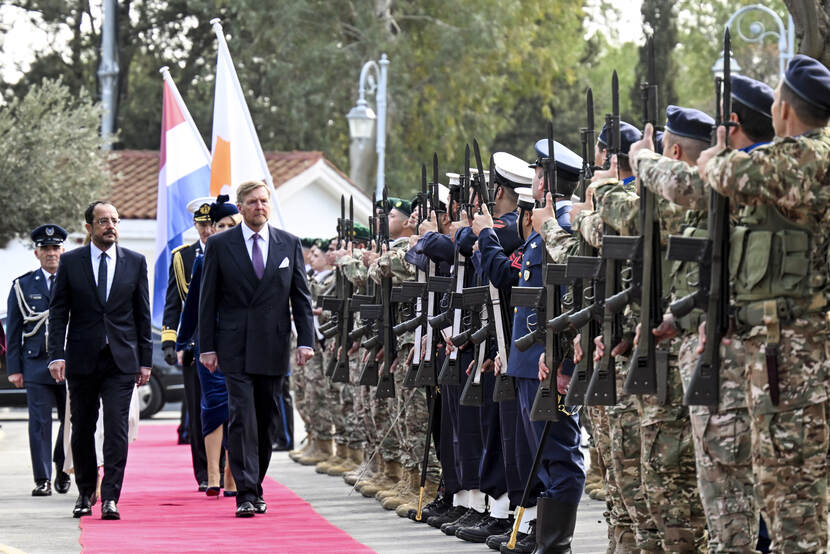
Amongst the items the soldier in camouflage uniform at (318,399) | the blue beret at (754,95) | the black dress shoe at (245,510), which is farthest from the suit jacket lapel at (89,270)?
the blue beret at (754,95)

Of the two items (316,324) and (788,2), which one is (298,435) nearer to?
(316,324)

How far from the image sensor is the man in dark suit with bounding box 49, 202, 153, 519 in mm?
10391

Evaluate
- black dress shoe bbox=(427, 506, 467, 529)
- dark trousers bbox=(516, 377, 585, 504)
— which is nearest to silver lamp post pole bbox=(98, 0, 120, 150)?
black dress shoe bbox=(427, 506, 467, 529)

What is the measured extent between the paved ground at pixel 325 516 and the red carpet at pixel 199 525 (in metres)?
0.14

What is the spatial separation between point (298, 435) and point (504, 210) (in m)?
11.1

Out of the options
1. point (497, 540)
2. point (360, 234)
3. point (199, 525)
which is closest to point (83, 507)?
point (199, 525)

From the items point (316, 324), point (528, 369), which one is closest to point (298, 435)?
point (316, 324)

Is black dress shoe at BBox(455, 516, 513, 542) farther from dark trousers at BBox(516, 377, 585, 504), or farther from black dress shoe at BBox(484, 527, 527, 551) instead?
dark trousers at BBox(516, 377, 585, 504)

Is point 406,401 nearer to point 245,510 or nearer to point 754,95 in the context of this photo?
point 245,510

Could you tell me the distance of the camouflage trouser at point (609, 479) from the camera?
23.3ft

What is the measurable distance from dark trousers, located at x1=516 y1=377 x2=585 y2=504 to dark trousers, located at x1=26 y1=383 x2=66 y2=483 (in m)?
5.15

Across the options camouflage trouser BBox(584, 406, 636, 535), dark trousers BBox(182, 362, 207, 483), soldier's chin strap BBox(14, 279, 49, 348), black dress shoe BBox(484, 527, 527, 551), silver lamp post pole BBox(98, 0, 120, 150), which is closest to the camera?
camouflage trouser BBox(584, 406, 636, 535)

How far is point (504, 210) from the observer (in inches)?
362

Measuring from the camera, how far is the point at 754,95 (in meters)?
6.17
